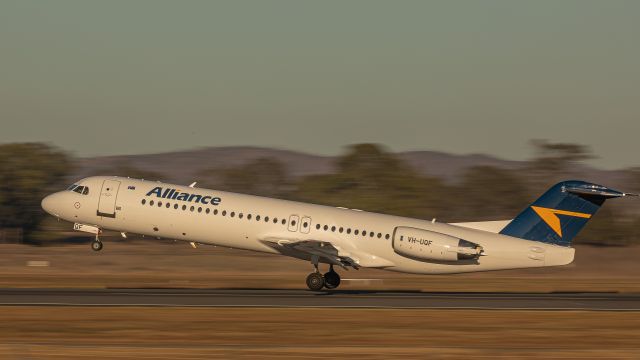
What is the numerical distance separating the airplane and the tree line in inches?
2238

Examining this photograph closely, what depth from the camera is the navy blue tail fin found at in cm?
3703

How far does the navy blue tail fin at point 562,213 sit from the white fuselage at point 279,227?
1.48 feet

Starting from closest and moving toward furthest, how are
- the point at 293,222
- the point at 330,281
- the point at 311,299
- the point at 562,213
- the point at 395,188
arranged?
1. the point at 311,299
2. the point at 562,213
3. the point at 293,222
4. the point at 330,281
5. the point at 395,188

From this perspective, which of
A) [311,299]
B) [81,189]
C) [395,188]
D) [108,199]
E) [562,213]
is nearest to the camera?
[311,299]

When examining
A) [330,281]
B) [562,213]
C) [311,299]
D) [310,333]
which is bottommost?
[311,299]

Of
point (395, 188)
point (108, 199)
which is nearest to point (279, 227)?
point (108, 199)

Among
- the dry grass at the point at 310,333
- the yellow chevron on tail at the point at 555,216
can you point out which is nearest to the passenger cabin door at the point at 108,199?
the dry grass at the point at 310,333

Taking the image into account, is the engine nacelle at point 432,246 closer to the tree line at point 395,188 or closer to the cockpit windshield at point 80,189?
the cockpit windshield at point 80,189

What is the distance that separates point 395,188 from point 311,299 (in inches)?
2901

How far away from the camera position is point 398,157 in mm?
118625

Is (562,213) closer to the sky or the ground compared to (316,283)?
closer to the sky

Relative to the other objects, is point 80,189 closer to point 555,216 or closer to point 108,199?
point 108,199

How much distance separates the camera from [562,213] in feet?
123

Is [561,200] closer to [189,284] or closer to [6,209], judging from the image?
[189,284]
